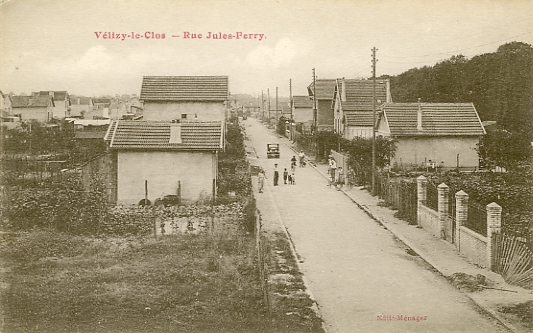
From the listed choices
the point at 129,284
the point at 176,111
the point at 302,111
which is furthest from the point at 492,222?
the point at 302,111

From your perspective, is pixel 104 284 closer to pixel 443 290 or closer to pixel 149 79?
pixel 443 290

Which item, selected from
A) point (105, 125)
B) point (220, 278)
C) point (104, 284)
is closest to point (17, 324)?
point (104, 284)

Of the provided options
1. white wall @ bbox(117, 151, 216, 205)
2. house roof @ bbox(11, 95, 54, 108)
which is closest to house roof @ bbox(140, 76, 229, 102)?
white wall @ bbox(117, 151, 216, 205)

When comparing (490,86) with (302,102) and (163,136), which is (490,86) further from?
(163,136)

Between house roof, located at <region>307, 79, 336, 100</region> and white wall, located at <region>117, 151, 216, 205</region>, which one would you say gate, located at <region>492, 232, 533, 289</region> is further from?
house roof, located at <region>307, 79, 336, 100</region>

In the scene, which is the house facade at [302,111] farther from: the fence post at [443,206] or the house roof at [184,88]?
the fence post at [443,206]

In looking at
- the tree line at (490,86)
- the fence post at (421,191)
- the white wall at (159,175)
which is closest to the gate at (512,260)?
the fence post at (421,191)
